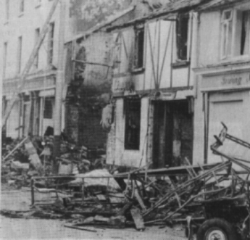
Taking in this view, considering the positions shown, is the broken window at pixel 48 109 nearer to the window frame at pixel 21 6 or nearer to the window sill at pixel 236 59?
the window frame at pixel 21 6

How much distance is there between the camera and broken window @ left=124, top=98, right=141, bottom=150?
1062 cm

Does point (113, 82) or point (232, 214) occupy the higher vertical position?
point (113, 82)

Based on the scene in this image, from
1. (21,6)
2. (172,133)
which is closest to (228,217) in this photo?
(172,133)

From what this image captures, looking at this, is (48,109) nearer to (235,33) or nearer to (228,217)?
(235,33)

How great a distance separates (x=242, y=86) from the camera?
834 cm

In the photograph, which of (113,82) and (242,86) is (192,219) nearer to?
(242,86)

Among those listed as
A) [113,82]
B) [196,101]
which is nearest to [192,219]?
[196,101]

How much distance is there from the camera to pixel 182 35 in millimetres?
10320

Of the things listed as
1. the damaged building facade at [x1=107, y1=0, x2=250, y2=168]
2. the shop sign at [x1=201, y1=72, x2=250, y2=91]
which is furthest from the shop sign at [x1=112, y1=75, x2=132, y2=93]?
the shop sign at [x1=201, y1=72, x2=250, y2=91]

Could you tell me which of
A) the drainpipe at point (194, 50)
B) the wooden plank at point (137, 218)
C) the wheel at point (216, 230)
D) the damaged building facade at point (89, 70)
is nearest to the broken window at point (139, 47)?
the damaged building facade at point (89, 70)

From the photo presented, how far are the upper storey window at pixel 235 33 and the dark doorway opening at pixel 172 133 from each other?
1391 mm

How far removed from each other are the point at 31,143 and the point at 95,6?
2.56 meters

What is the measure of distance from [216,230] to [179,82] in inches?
171

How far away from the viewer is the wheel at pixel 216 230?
6203mm
